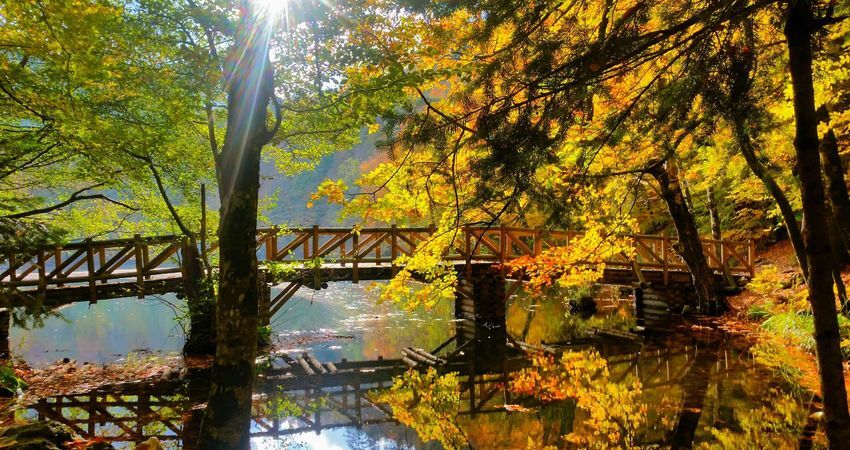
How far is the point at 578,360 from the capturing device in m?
10.4

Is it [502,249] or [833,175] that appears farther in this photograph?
[502,249]

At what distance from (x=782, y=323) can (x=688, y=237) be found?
2.77m

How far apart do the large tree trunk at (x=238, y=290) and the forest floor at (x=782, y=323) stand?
7.56 meters

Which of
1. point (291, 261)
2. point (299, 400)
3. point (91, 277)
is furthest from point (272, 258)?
point (299, 400)

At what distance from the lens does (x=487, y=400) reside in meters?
8.02

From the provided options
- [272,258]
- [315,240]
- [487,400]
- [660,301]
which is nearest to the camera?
[487,400]

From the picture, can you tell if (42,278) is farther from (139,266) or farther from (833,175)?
(833,175)

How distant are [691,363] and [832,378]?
21.4 ft

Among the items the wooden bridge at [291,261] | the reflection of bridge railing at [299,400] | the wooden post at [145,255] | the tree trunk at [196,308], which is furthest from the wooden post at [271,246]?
the reflection of bridge railing at [299,400]

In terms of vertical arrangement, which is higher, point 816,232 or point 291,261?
point 816,232

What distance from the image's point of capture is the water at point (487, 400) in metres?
6.34

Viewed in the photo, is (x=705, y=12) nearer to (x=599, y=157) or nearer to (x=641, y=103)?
(x=641, y=103)

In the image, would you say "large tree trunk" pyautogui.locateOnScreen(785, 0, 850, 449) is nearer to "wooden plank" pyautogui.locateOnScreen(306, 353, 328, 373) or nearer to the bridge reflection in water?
the bridge reflection in water

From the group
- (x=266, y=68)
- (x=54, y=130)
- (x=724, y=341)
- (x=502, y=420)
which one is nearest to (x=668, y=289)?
(x=724, y=341)
